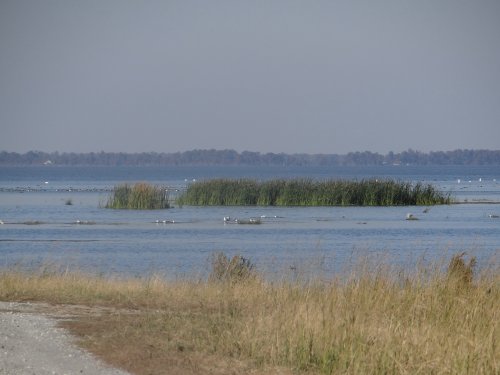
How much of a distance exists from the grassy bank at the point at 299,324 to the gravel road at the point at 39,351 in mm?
356

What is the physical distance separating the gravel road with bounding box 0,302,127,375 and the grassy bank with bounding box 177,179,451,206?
180ft

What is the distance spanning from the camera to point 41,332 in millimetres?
13742

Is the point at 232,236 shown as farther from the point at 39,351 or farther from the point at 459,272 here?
the point at 39,351

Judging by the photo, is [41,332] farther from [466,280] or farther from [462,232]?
[462,232]

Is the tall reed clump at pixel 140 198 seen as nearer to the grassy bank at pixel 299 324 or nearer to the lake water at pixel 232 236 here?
the lake water at pixel 232 236

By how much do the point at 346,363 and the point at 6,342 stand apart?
14.9 ft

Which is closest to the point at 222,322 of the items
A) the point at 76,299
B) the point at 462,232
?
the point at 76,299

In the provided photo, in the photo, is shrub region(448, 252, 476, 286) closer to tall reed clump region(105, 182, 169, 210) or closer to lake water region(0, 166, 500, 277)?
lake water region(0, 166, 500, 277)

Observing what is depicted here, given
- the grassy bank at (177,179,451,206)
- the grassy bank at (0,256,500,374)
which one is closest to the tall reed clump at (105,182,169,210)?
the grassy bank at (177,179,451,206)

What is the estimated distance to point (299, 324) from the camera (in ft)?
44.2

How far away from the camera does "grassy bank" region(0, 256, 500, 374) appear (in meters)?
12.3

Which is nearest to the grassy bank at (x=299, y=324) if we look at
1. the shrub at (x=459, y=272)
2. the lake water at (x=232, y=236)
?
the shrub at (x=459, y=272)

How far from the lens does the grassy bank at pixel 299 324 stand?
12266 millimetres

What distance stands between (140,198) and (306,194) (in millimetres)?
12038
